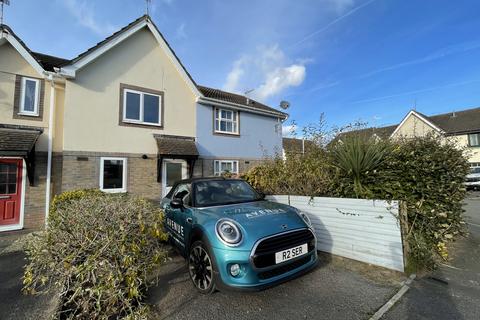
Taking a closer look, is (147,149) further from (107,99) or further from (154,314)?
(154,314)

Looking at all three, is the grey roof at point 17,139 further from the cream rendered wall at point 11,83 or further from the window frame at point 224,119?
the window frame at point 224,119

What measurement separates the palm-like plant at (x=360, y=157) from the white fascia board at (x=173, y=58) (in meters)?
7.85

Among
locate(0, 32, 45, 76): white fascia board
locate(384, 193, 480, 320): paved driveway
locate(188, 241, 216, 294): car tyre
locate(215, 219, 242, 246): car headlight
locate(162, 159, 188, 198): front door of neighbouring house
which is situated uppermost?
locate(0, 32, 45, 76): white fascia board

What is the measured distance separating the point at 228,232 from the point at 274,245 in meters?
0.64

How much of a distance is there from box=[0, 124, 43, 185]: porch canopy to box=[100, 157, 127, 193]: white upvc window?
6.49 ft

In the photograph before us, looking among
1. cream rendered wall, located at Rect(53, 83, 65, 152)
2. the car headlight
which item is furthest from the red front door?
the car headlight

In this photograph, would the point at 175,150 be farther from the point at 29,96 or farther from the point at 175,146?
the point at 29,96

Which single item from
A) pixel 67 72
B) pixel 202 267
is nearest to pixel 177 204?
pixel 202 267

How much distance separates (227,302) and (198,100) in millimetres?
9560

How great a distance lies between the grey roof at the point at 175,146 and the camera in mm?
9414

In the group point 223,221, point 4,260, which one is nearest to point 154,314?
point 223,221

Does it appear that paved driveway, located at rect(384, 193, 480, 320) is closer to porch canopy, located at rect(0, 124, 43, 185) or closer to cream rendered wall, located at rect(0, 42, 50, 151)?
porch canopy, located at rect(0, 124, 43, 185)

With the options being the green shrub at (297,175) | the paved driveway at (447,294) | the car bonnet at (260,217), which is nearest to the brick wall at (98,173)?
the green shrub at (297,175)

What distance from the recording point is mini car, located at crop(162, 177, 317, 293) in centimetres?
295
